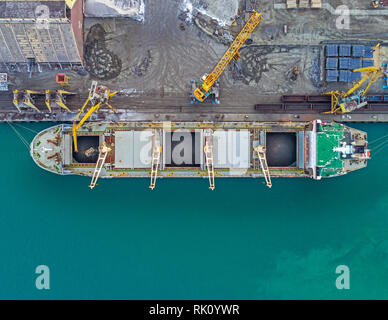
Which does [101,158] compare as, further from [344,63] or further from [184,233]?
[344,63]

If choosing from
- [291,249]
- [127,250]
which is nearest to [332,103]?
[291,249]

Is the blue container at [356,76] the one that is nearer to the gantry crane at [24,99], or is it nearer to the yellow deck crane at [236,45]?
the yellow deck crane at [236,45]

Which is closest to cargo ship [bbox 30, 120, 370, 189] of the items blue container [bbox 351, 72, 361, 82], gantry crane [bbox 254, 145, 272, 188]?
gantry crane [bbox 254, 145, 272, 188]

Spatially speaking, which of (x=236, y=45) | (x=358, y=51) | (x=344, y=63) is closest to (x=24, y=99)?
(x=236, y=45)

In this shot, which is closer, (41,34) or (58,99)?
(41,34)

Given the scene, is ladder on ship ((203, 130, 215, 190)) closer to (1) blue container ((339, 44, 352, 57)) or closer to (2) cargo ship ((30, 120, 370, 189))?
(2) cargo ship ((30, 120, 370, 189))

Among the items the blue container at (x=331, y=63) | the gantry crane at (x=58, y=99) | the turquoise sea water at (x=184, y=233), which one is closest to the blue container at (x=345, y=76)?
the blue container at (x=331, y=63)
